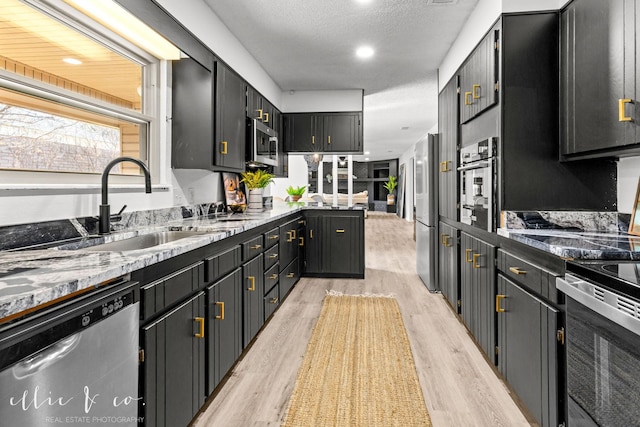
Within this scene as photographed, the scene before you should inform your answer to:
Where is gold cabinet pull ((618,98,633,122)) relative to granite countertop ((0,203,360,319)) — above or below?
above

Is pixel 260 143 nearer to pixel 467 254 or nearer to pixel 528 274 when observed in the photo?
pixel 467 254

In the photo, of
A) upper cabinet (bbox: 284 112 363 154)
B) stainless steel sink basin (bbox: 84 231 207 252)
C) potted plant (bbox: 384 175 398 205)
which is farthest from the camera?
potted plant (bbox: 384 175 398 205)

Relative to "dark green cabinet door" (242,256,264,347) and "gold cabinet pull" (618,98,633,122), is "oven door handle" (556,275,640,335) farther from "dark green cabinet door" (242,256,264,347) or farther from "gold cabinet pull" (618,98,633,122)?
"dark green cabinet door" (242,256,264,347)

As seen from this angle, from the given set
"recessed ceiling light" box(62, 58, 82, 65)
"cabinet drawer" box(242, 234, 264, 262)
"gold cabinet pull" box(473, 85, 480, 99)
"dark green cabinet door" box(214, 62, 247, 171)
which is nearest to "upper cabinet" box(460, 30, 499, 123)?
"gold cabinet pull" box(473, 85, 480, 99)

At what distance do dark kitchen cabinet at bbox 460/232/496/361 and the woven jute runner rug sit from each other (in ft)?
1.64

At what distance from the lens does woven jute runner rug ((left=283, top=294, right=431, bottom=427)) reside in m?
1.79

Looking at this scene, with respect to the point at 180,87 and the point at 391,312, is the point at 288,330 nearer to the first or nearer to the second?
the point at 391,312

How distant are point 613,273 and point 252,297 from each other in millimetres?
1987

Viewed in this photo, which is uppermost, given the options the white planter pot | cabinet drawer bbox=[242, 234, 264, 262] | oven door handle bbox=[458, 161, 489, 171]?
oven door handle bbox=[458, 161, 489, 171]

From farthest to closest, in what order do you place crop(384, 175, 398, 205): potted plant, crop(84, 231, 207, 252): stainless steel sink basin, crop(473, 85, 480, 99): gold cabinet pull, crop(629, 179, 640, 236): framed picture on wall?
crop(384, 175, 398, 205): potted plant → crop(473, 85, 480, 99): gold cabinet pull → crop(629, 179, 640, 236): framed picture on wall → crop(84, 231, 207, 252): stainless steel sink basin

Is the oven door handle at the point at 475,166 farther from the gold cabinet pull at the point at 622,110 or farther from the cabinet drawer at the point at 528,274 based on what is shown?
the gold cabinet pull at the point at 622,110

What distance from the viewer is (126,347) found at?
3.67 feet

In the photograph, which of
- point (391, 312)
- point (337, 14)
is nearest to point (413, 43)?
point (337, 14)

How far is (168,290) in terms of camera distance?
1.40 meters
